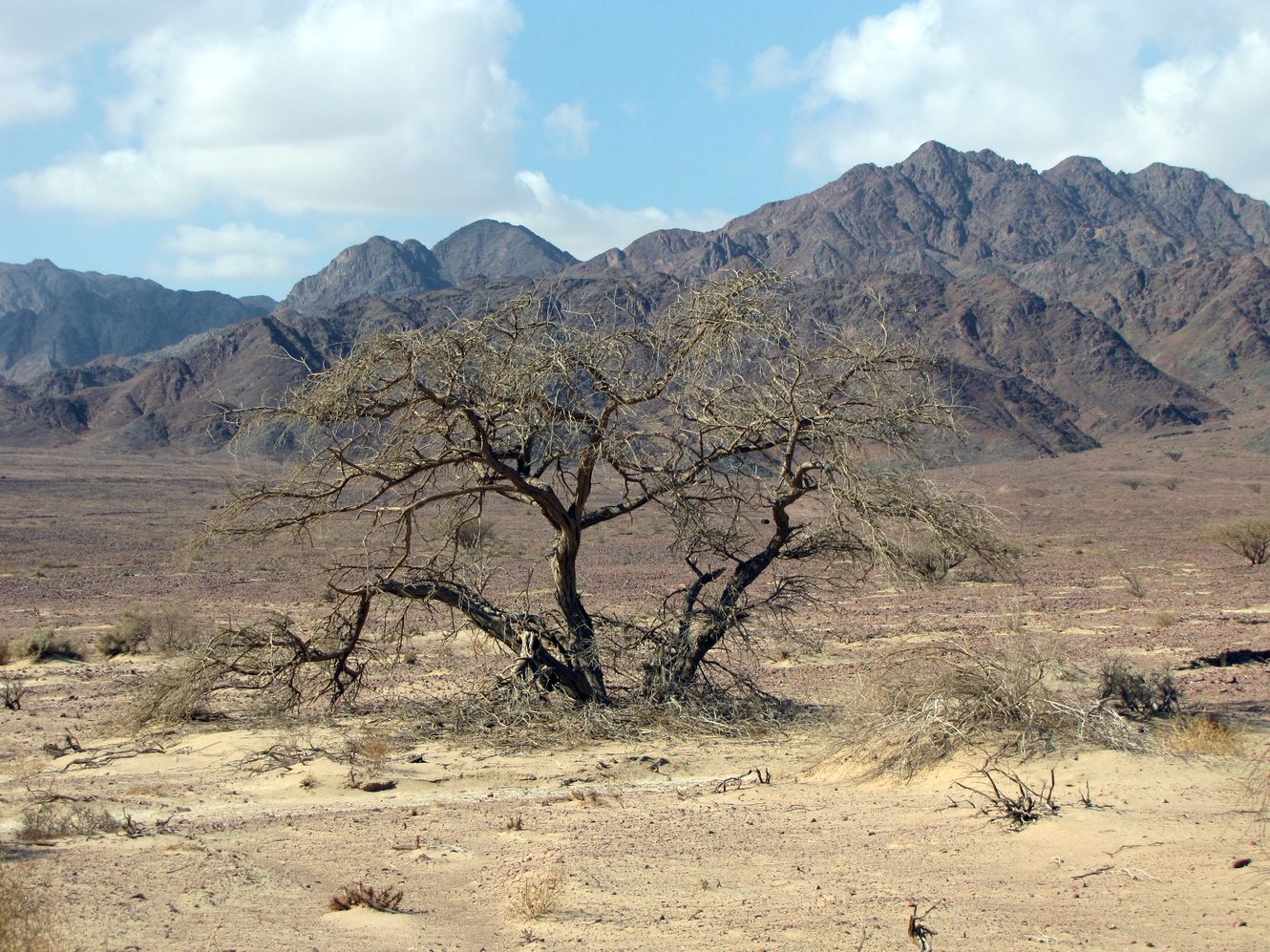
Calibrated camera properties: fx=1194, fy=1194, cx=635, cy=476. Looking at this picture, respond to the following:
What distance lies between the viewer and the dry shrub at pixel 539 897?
556 centimetres

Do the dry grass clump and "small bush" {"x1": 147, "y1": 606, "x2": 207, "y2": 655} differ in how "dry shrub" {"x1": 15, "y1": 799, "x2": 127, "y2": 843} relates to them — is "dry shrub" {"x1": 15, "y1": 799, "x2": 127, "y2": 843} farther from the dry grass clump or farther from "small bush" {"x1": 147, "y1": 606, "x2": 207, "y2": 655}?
"small bush" {"x1": 147, "y1": 606, "x2": 207, "y2": 655}

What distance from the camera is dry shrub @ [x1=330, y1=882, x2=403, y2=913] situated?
221 inches

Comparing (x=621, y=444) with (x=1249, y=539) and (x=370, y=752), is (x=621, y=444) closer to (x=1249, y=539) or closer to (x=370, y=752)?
(x=370, y=752)

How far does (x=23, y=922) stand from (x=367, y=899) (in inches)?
57.6

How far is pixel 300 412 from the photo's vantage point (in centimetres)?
1014

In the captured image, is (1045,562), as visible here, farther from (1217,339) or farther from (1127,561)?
(1217,339)

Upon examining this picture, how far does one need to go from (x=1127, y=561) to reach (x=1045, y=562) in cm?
207

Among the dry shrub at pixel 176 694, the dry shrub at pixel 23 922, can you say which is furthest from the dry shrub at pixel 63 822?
the dry shrub at pixel 176 694

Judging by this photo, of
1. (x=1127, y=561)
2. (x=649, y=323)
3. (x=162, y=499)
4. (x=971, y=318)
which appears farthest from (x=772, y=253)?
(x=649, y=323)

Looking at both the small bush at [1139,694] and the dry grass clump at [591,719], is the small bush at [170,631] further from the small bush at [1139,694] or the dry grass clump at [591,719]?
the small bush at [1139,694]

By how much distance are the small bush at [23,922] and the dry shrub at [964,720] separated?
17.6 ft

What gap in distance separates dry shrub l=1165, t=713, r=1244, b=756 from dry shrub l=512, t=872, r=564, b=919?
483 cm

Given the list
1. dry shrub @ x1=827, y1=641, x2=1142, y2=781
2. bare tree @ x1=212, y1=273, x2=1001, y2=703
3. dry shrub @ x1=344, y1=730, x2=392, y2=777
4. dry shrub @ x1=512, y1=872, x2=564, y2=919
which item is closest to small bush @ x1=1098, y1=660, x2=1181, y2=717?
dry shrub @ x1=827, y1=641, x2=1142, y2=781

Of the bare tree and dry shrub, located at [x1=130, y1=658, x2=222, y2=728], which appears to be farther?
dry shrub, located at [x1=130, y1=658, x2=222, y2=728]
